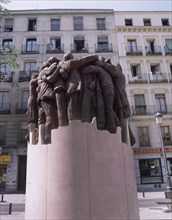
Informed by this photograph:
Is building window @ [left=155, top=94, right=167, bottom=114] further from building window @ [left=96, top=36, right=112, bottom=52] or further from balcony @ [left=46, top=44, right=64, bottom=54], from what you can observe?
balcony @ [left=46, top=44, right=64, bottom=54]

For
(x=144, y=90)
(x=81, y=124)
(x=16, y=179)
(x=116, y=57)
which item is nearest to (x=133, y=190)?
(x=81, y=124)

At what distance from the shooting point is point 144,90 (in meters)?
23.6

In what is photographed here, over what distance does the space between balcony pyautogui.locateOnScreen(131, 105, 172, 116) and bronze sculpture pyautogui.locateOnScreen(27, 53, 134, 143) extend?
1918 cm

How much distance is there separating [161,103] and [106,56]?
784 cm

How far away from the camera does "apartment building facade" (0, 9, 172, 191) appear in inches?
821

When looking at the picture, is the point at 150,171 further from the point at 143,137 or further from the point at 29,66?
the point at 29,66

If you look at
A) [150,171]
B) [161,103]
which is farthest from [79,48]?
[150,171]

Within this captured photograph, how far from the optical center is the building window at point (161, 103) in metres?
23.0

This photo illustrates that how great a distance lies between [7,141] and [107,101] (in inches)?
761

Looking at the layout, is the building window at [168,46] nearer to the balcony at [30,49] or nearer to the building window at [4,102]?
the balcony at [30,49]

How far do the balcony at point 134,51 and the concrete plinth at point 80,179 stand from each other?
22.8 meters

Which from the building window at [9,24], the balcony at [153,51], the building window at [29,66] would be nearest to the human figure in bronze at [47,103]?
the building window at [29,66]

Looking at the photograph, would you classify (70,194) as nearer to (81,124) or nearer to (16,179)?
(81,124)

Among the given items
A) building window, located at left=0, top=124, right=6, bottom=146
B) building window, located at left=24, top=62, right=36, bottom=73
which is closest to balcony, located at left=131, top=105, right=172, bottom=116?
building window, located at left=24, top=62, right=36, bottom=73
